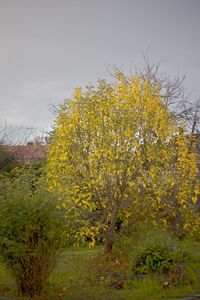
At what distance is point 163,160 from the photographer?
32.9 feet

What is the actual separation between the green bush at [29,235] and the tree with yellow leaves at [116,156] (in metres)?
2.72

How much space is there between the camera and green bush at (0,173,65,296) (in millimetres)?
5895

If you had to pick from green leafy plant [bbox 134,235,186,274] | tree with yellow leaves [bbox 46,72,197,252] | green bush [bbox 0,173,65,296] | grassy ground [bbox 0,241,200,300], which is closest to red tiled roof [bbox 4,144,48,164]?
tree with yellow leaves [bbox 46,72,197,252]

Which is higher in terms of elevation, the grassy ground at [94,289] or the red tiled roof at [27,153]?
the red tiled roof at [27,153]

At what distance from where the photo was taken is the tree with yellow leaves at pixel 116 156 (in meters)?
9.40

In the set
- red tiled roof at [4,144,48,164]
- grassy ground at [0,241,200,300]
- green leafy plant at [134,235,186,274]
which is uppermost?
red tiled roof at [4,144,48,164]

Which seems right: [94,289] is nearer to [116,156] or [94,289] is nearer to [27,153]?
[116,156]

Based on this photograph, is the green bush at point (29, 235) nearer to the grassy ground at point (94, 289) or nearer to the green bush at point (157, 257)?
the grassy ground at point (94, 289)

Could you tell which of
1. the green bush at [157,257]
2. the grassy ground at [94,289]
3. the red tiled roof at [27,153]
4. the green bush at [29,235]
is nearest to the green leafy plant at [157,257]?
the green bush at [157,257]

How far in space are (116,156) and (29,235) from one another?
3.73 m

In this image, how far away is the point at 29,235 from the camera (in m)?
6.01

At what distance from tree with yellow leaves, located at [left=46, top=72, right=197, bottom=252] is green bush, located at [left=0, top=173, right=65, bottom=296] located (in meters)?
2.72

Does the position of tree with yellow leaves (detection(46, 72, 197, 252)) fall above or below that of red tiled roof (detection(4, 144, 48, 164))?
below

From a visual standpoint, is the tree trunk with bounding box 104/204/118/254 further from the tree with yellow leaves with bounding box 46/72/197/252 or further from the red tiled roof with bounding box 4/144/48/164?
the red tiled roof with bounding box 4/144/48/164
